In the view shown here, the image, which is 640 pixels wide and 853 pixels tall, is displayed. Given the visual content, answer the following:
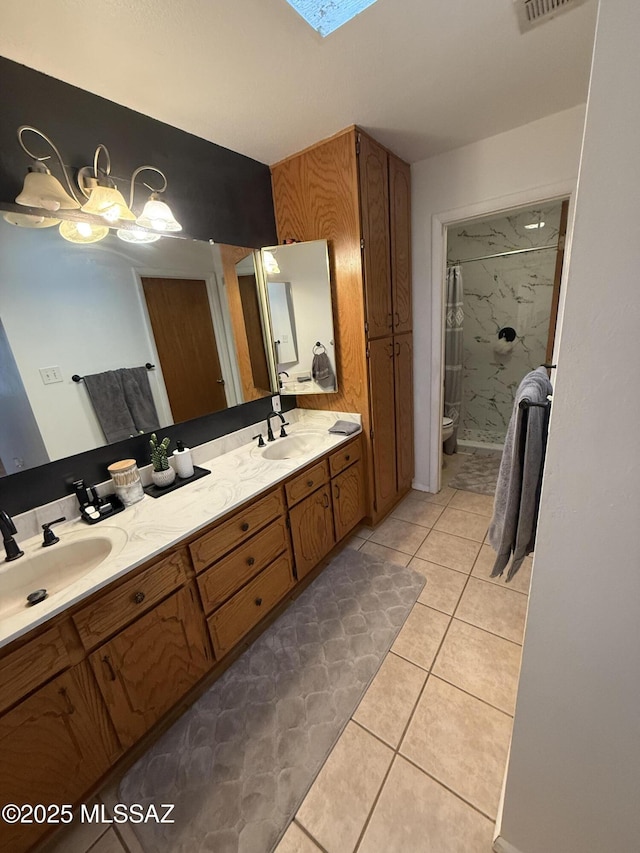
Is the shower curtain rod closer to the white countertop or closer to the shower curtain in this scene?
the shower curtain

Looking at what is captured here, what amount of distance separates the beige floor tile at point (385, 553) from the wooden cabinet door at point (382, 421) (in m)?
0.23

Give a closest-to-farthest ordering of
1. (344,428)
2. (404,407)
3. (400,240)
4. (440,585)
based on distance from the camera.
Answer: (440,585) → (344,428) → (400,240) → (404,407)

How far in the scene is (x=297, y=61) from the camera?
48.8 inches

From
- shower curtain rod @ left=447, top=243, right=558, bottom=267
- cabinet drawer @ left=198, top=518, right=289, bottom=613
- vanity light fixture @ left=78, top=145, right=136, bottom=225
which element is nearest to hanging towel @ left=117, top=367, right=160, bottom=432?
vanity light fixture @ left=78, top=145, right=136, bottom=225

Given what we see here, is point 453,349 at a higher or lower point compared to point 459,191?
lower

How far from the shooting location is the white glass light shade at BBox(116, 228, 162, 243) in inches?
55.9

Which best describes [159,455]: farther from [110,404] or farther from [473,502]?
[473,502]

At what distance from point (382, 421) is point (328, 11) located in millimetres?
1805

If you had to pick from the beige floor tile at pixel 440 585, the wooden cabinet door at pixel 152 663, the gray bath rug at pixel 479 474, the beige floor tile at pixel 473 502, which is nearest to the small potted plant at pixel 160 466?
the wooden cabinet door at pixel 152 663

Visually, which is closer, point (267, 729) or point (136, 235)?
point (267, 729)

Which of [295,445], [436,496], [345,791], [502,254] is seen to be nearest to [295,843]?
[345,791]

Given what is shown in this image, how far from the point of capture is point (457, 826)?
982mm

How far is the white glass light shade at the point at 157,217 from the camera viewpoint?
142 centimetres

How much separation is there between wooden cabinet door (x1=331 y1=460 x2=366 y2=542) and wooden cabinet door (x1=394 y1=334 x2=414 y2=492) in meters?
0.47
